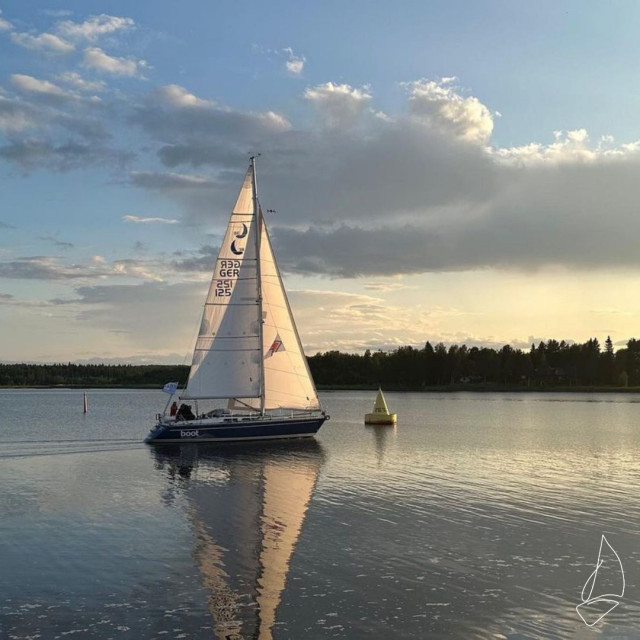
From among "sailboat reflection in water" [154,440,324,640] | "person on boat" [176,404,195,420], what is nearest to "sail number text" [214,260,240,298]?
"person on boat" [176,404,195,420]

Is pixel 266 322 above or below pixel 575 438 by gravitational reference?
above

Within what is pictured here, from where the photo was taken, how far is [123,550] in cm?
2009

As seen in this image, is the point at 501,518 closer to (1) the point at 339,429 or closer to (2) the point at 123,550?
(2) the point at 123,550

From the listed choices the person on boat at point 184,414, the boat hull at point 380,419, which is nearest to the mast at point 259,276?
the person on boat at point 184,414

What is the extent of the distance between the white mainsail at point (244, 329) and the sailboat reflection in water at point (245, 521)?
5.12 metres

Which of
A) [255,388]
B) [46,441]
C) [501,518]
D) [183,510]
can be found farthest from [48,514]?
[46,441]

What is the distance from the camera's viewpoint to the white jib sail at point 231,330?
50.7m

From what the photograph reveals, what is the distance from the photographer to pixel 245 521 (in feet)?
79.8

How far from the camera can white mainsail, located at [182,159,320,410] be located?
1999 inches

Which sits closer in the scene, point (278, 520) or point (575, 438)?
point (278, 520)

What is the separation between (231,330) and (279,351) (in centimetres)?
382

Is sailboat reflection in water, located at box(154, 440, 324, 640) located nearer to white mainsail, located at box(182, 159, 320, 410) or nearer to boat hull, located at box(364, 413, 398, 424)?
white mainsail, located at box(182, 159, 320, 410)

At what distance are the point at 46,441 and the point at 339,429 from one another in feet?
89.4

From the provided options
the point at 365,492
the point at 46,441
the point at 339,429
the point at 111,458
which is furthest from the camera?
the point at 339,429
